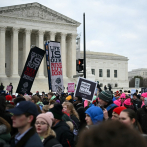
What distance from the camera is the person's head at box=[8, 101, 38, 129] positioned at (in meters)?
3.13

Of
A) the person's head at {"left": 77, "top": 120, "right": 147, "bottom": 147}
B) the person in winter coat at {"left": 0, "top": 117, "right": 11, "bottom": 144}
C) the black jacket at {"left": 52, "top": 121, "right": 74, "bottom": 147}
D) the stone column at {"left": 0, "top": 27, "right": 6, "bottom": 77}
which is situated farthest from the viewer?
the stone column at {"left": 0, "top": 27, "right": 6, "bottom": 77}

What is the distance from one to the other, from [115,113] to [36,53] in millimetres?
8581

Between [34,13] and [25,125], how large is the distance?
149ft

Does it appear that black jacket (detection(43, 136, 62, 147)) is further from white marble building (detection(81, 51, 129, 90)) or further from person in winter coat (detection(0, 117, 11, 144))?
white marble building (detection(81, 51, 129, 90))

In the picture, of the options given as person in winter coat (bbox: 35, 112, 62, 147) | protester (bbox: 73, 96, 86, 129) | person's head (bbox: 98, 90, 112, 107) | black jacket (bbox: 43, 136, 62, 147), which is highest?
person's head (bbox: 98, 90, 112, 107)

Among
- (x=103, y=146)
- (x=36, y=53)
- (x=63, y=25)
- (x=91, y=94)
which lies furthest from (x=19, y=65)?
(x=103, y=146)

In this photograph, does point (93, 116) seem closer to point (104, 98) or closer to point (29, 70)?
point (104, 98)

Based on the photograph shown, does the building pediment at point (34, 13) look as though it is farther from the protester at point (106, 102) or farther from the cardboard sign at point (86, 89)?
the protester at point (106, 102)

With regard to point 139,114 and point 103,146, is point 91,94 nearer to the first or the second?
point 139,114

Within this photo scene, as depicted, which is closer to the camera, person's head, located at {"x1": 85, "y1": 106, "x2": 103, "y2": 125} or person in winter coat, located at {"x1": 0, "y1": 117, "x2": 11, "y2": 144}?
person in winter coat, located at {"x1": 0, "y1": 117, "x2": 11, "y2": 144}

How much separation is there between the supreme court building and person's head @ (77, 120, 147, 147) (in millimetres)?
40498

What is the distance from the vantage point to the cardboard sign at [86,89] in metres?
9.03

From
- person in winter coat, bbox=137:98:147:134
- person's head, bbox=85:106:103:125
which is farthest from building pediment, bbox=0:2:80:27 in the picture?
person's head, bbox=85:106:103:125

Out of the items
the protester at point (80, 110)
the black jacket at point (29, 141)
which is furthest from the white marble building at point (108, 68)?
the black jacket at point (29, 141)
